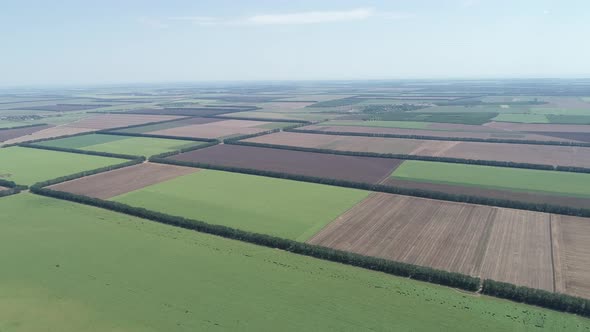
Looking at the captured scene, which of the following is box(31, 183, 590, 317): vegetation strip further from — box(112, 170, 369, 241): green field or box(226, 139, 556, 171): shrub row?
box(226, 139, 556, 171): shrub row

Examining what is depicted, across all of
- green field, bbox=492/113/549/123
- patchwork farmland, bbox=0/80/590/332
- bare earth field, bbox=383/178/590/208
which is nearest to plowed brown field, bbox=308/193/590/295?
patchwork farmland, bbox=0/80/590/332

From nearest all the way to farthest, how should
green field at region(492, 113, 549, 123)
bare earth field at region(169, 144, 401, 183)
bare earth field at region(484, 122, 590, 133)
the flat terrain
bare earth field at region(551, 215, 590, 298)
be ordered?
bare earth field at region(551, 215, 590, 298) → bare earth field at region(169, 144, 401, 183) → the flat terrain → bare earth field at region(484, 122, 590, 133) → green field at region(492, 113, 549, 123)

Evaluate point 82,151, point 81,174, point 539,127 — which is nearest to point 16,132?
point 82,151

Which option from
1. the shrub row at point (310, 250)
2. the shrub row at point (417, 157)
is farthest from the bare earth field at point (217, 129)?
the shrub row at point (310, 250)

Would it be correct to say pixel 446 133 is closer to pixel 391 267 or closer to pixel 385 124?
pixel 385 124

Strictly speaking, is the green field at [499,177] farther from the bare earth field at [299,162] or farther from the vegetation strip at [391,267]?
the vegetation strip at [391,267]

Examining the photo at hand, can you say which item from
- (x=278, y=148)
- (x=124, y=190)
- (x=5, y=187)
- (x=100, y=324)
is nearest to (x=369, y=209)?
(x=100, y=324)

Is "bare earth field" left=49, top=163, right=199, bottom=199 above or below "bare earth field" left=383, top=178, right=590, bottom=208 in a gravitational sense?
above
